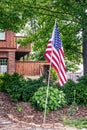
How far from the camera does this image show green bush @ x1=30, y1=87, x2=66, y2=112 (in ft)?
30.9

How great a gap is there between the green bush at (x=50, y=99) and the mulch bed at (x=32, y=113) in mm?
157

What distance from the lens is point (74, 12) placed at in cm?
1130

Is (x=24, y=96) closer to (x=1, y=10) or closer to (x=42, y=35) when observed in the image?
(x=1, y=10)

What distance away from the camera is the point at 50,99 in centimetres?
952

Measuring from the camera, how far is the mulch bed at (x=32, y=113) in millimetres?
8680

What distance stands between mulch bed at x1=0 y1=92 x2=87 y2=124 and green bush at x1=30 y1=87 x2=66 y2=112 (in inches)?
6.2

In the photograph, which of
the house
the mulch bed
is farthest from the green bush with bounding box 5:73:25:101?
the house

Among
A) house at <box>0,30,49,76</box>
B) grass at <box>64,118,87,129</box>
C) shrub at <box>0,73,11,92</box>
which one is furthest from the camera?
house at <box>0,30,49,76</box>

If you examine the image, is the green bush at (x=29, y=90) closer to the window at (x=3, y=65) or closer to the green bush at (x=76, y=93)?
the green bush at (x=76, y=93)

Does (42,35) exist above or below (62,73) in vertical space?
above

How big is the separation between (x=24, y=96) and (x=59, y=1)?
4027 mm

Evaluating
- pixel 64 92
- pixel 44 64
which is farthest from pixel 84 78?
pixel 44 64

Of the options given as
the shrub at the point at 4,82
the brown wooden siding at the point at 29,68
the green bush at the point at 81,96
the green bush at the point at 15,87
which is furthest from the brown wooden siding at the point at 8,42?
the green bush at the point at 81,96

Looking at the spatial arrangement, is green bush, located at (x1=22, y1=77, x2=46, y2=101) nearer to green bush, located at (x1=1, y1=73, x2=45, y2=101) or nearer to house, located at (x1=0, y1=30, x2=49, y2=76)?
green bush, located at (x1=1, y1=73, x2=45, y2=101)
